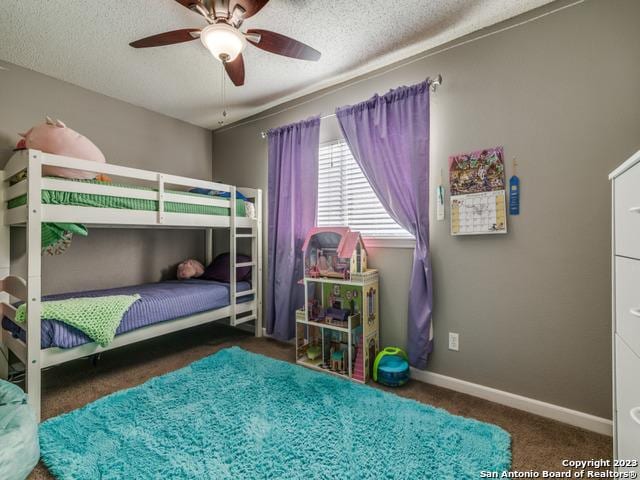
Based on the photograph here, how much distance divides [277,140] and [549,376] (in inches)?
108

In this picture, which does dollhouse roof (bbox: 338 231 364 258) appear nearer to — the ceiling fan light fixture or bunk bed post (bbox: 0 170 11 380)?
the ceiling fan light fixture

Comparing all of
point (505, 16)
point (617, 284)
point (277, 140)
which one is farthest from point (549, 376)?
point (277, 140)

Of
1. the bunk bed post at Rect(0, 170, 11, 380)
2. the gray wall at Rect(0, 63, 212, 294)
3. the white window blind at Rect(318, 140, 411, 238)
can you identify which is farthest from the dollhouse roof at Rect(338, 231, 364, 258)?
the bunk bed post at Rect(0, 170, 11, 380)

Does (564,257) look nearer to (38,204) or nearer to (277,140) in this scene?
(277,140)

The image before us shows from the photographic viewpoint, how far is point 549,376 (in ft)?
5.85

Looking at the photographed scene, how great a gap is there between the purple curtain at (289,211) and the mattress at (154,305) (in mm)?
440

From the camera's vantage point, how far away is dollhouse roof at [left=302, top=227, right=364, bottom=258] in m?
2.29

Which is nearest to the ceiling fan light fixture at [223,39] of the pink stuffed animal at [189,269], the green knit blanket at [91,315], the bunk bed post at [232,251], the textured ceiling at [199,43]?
the textured ceiling at [199,43]

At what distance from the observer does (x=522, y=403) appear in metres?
1.85

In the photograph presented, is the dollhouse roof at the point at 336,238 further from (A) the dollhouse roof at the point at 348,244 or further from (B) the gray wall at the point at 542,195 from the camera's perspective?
(B) the gray wall at the point at 542,195

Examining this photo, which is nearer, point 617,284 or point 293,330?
point 617,284

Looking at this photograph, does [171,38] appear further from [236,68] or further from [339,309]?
[339,309]

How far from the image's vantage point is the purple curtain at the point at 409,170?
215cm

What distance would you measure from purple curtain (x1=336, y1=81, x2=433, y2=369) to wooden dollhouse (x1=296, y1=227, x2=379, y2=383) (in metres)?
0.31
